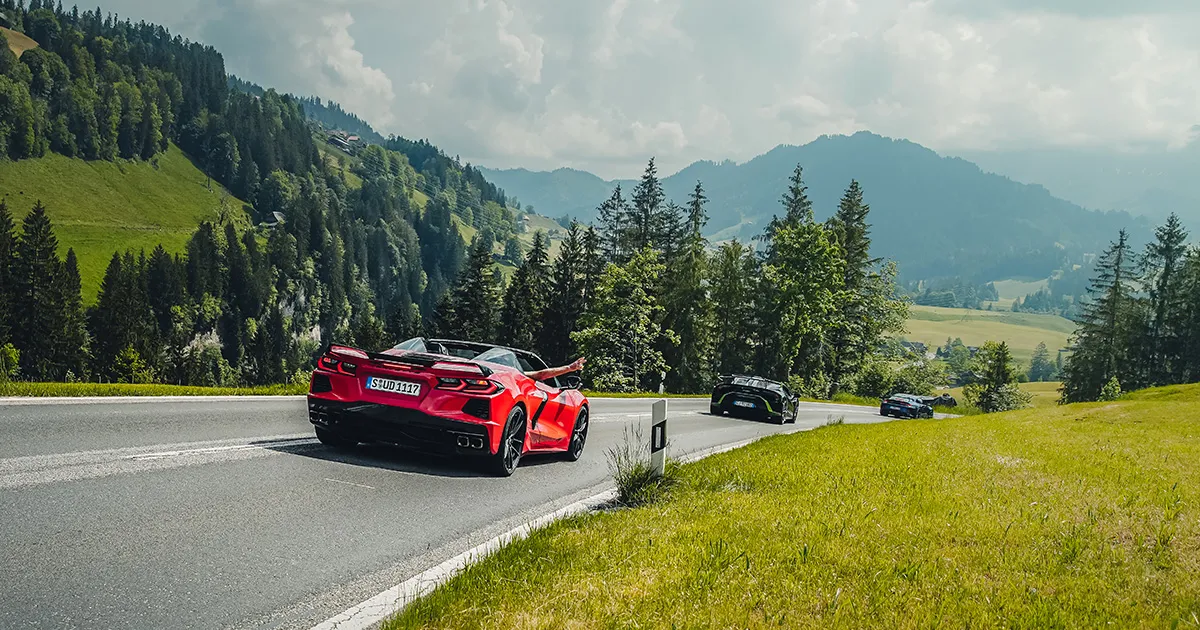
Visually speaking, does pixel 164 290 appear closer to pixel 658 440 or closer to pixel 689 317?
pixel 689 317

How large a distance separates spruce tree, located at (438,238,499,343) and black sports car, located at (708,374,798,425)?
3593cm

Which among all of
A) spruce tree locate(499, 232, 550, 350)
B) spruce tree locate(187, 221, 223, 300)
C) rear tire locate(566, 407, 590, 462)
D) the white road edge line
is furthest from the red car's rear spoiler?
spruce tree locate(187, 221, 223, 300)

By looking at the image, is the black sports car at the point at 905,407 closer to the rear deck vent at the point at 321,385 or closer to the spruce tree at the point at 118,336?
the rear deck vent at the point at 321,385

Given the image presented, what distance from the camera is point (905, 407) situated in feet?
134

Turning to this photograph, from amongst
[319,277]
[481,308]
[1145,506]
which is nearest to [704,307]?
[481,308]

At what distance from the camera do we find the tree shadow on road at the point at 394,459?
8289 mm

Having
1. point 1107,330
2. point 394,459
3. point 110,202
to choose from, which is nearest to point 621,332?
point 394,459

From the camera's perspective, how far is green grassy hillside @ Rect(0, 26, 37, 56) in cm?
18362

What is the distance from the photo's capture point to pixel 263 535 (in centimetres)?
520

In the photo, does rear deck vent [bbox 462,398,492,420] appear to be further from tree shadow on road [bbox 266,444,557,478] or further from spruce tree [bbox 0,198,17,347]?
spruce tree [bbox 0,198,17,347]

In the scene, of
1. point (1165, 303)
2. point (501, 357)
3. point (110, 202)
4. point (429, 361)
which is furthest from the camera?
point (110, 202)

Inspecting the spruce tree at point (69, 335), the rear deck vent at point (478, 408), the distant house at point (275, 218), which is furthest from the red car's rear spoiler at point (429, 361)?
the distant house at point (275, 218)

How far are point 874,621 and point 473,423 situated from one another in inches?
184

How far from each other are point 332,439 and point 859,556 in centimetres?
611
